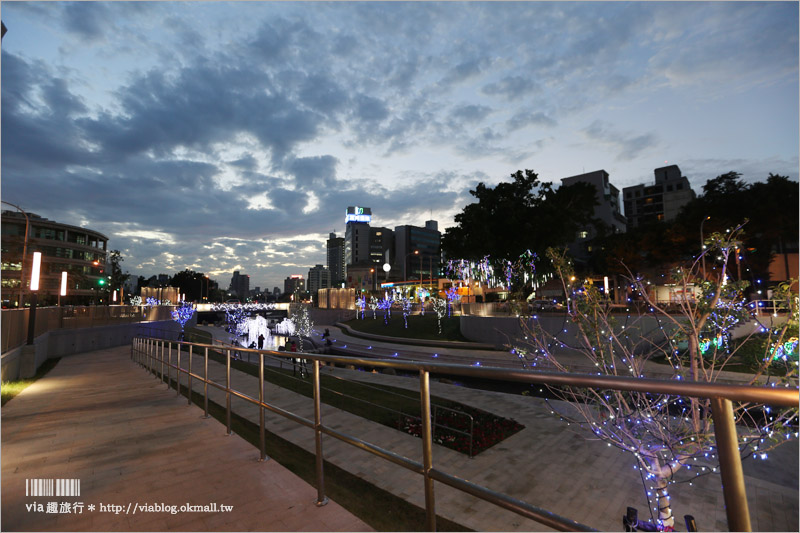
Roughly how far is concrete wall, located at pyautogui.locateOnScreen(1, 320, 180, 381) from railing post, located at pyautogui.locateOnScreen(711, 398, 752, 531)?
621 inches

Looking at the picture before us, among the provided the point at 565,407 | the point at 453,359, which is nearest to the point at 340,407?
the point at 565,407

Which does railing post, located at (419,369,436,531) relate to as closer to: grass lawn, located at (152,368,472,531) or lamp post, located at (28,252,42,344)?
grass lawn, located at (152,368,472,531)

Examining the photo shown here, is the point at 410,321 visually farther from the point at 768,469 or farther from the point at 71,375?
the point at 768,469

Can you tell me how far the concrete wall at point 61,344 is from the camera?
12.8 meters

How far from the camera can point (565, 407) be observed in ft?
44.2

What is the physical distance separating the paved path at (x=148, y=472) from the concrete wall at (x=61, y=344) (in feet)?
21.4

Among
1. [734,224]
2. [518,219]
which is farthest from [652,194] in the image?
[518,219]

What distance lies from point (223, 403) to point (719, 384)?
444 inches

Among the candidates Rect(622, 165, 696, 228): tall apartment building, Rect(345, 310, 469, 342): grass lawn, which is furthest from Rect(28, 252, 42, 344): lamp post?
Rect(622, 165, 696, 228): tall apartment building

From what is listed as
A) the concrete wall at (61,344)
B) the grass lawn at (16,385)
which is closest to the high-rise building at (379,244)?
the concrete wall at (61,344)

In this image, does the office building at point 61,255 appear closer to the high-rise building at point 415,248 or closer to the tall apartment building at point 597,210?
the tall apartment building at point 597,210

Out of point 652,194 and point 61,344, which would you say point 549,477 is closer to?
point 61,344

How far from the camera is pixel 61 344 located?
68.2ft

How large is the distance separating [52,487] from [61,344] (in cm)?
2203
